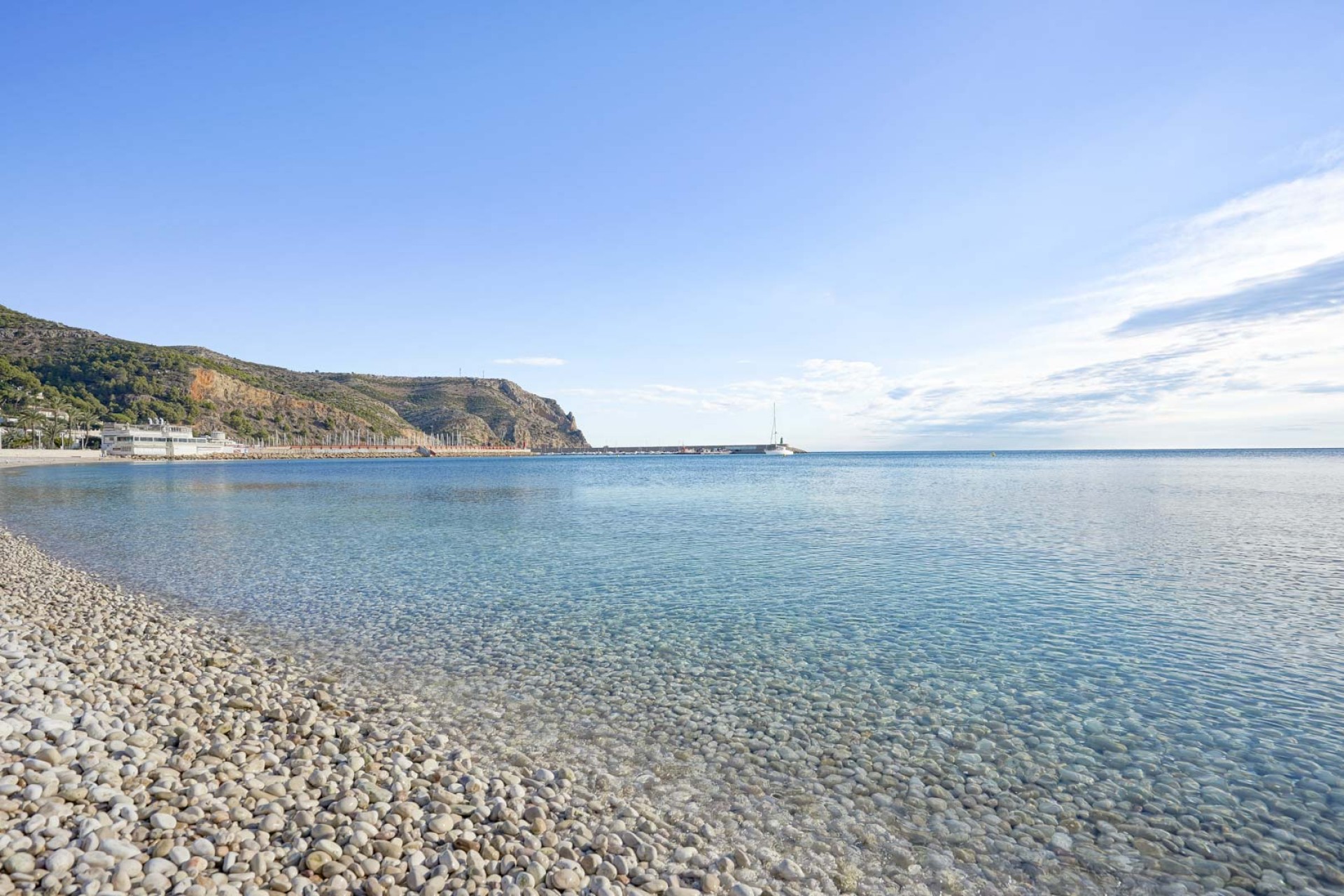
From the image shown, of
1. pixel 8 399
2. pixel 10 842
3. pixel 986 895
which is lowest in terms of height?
pixel 986 895

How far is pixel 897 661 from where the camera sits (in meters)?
12.1

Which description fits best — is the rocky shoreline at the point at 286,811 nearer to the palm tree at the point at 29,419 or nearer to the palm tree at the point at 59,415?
the palm tree at the point at 29,419

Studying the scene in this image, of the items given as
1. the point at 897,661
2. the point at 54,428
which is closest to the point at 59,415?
the point at 54,428

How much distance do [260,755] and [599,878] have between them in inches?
165

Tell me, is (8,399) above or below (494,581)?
above

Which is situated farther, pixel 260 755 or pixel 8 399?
pixel 8 399

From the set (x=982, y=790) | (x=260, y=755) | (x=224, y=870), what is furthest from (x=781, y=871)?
(x=260, y=755)

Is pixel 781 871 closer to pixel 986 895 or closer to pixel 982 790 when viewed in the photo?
pixel 986 895

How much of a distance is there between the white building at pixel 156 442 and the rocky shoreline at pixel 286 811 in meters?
173

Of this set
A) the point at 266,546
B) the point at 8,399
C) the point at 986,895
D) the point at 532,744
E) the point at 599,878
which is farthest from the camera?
the point at 8,399

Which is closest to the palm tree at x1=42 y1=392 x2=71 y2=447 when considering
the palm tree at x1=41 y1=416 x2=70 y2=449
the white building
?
the palm tree at x1=41 y1=416 x2=70 y2=449

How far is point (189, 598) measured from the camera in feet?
56.8

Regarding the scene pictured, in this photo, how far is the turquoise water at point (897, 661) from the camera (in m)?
6.97

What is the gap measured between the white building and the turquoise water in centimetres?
14186
